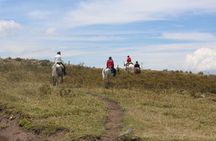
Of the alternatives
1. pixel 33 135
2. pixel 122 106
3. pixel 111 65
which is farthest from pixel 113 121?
pixel 111 65

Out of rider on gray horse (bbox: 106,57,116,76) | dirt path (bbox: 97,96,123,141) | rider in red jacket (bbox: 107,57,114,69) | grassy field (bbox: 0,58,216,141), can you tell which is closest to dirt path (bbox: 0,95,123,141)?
dirt path (bbox: 97,96,123,141)

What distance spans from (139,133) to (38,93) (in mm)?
16023

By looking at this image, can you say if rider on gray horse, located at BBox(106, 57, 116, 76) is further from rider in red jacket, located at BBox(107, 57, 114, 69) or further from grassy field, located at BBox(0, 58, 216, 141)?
grassy field, located at BBox(0, 58, 216, 141)

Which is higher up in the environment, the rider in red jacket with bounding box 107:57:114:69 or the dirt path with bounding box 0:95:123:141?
the rider in red jacket with bounding box 107:57:114:69

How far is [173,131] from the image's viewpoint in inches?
925

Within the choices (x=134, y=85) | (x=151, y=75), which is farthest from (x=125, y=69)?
(x=134, y=85)

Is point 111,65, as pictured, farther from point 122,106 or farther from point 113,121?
point 113,121

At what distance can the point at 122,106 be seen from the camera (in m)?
31.3

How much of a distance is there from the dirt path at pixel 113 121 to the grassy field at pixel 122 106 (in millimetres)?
341

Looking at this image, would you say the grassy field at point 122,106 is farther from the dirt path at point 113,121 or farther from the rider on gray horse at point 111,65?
the rider on gray horse at point 111,65

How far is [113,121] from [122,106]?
5558mm

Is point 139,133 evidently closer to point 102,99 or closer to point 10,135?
point 10,135

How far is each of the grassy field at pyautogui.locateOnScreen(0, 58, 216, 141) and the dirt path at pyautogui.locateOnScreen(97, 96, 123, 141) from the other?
341 mm

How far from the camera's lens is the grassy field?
23733mm
